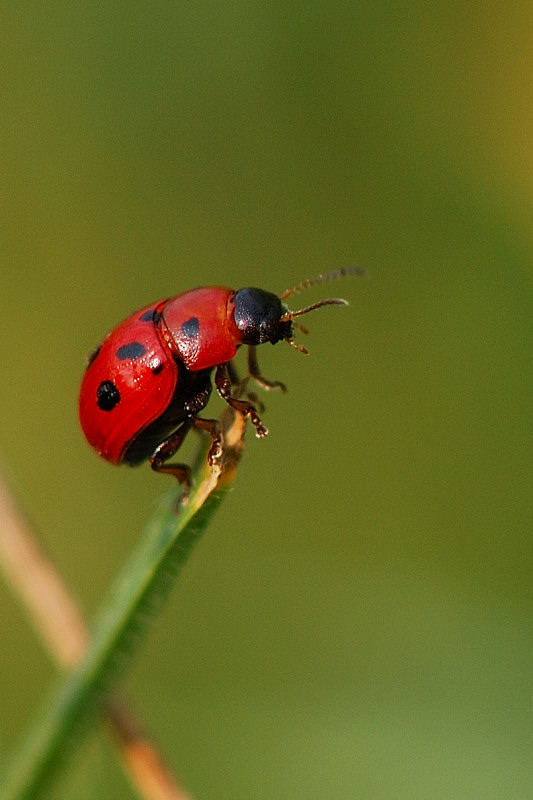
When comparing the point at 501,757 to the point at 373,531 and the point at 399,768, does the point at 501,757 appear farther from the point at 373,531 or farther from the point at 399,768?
the point at 373,531

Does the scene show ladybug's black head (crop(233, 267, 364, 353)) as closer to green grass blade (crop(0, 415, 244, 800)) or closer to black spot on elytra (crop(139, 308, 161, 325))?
black spot on elytra (crop(139, 308, 161, 325))

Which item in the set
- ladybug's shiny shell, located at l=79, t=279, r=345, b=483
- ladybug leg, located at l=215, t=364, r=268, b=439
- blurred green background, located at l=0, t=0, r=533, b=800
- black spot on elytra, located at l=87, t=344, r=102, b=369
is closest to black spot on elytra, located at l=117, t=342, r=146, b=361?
ladybug's shiny shell, located at l=79, t=279, r=345, b=483

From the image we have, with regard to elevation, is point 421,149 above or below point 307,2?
below

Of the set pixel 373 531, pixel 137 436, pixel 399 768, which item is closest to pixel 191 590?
pixel 373 531

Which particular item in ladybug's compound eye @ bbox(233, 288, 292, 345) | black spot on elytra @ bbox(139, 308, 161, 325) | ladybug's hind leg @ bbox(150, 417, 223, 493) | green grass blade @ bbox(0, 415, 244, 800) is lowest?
green grass blade @ bbox(0, 415, 244, 800)

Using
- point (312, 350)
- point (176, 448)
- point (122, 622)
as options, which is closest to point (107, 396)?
point (176, 448)

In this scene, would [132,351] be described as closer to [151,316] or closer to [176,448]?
[151,316]
